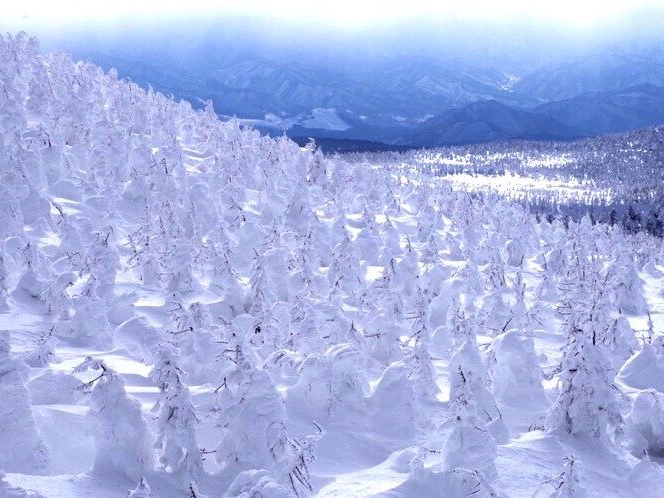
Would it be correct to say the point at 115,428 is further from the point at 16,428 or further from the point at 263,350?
the point at 263,350

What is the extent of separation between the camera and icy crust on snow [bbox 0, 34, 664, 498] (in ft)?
24.7

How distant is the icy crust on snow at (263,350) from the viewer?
24.7 feet

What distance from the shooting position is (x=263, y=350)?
13078 millimetres

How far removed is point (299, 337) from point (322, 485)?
518cm

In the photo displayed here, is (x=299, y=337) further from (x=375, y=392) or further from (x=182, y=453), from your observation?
(x=182, y=453)

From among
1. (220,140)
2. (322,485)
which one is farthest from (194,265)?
(220,140)

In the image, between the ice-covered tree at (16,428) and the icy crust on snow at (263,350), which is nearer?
the ice-covered tree at (16,428)

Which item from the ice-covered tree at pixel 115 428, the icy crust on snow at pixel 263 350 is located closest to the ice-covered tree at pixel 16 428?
the icy crust on snow at pixel 263 350

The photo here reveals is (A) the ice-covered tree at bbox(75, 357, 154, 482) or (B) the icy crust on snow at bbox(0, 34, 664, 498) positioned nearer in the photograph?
(A) the ice-covered tree at bbox(75, 357, 154, 482)

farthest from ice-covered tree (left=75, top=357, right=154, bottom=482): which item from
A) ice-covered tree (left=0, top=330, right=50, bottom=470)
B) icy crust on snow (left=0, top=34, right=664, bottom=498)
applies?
ice-covered tree (left=0, top=330, right=50, bottom=470)

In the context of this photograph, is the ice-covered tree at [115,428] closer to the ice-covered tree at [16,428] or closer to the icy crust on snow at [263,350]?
the icy crust on snow at [263,350]

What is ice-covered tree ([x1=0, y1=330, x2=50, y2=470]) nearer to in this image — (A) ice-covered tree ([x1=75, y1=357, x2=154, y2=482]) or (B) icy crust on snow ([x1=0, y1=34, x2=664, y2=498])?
(B) icy crust on snow ([x1=0, y1=34, x2=664, y2=498])

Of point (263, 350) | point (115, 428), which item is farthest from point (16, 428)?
point (263, 350)

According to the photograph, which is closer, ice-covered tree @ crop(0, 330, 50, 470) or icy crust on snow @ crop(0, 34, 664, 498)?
ice-covered tree @ crop(0, 330, 50, 470)
